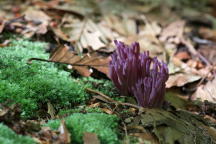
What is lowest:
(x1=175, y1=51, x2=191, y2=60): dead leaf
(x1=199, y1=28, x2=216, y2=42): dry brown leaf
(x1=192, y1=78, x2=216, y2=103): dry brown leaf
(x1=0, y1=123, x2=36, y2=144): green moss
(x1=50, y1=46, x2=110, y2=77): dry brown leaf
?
(x1=192, y1=78, x2=216, y2=103): dry brown leaf

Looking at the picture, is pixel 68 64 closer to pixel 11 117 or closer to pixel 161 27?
pixel 11 117

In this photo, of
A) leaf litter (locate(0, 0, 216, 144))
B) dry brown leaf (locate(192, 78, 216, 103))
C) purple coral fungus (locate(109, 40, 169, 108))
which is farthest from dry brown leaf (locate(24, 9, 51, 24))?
dry brown leaf (locate(192, 78, 216, 103))

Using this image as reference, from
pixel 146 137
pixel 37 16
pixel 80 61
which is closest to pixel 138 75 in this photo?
pixel 80 61

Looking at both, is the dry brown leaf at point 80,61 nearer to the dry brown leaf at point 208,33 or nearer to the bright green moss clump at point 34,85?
the bright green moss clump at point 34,85

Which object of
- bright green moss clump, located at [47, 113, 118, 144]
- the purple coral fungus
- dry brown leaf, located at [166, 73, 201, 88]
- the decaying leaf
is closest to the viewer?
bright green moss clump, located at [47, 113, 118, 144]

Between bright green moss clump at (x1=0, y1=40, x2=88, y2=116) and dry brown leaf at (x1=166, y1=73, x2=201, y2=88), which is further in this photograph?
dry brown leaf at (x1=166, y1=73, x2=201, y2=88)

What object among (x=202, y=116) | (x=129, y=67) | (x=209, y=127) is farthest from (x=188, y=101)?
(x=129, y=67)

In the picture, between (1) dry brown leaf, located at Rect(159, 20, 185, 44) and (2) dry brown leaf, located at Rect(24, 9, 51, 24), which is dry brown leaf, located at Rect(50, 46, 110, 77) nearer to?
(2) dry brown leaf, located at Rect(24, 9, 51, 24)

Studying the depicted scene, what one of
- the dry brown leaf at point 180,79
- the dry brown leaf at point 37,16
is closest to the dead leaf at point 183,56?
the dry brown leaf at point 180,79

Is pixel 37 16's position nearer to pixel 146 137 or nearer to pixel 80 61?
pixel 80 61
